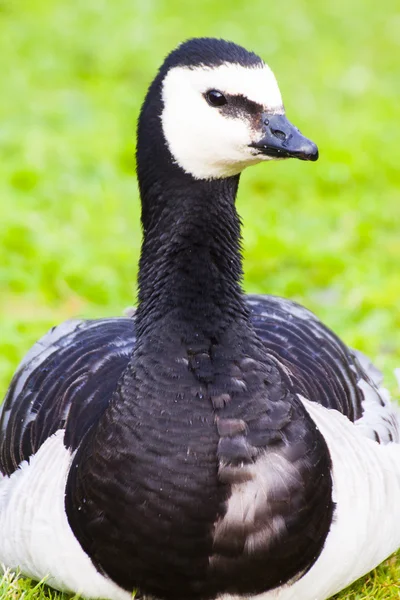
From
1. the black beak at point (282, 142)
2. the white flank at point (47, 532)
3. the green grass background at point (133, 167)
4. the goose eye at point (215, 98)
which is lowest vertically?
the white flank at point (47, 532)

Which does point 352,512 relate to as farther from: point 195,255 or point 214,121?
point 214,121

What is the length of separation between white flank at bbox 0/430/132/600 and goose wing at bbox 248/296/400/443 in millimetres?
904

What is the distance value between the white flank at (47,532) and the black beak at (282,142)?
1.27 m

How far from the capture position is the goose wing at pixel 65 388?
151 inches

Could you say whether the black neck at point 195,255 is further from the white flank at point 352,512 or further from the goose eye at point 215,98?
the white flank at point 352,512

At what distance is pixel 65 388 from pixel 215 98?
4.17 ft

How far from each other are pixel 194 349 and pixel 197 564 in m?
0.70

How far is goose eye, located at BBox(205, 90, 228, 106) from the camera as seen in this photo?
3.39 meters

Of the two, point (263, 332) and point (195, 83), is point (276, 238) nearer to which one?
point (263, 332)

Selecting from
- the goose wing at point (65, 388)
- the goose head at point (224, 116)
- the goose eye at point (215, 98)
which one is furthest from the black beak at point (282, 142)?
the goose wing at point (65, 388)

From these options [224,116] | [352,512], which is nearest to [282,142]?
[224,116]

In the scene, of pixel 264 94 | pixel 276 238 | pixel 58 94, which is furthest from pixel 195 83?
pixel 58 94

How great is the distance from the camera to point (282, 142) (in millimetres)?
3395

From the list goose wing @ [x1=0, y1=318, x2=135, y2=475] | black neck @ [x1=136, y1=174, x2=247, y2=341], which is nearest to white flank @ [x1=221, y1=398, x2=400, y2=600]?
black neck @ [x1=136, y1=174, x2=247, y2=341]
